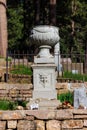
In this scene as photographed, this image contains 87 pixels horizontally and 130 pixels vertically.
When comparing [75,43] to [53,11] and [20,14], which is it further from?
[53,11]

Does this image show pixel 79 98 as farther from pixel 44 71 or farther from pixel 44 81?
pixel 44 71

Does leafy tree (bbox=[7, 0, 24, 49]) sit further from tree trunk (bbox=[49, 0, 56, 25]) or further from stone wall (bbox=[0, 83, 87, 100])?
stone wall (bbox=[0, 83, 87, 100])

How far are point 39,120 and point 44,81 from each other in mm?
2011

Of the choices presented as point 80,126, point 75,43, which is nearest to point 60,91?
point 80,126

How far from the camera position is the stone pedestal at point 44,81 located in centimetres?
984

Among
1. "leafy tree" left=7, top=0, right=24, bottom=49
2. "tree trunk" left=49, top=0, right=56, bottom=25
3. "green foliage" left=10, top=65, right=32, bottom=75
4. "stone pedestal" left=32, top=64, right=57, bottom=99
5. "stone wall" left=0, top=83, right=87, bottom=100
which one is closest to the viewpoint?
"stone pedestal" left=32, top=64, right=57, bottom=99

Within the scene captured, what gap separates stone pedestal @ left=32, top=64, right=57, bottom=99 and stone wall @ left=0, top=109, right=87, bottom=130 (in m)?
1.83

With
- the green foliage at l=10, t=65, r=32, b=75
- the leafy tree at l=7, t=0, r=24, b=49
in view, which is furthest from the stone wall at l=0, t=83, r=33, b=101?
the leafy tree at l=7, t=0, r=24, b=49

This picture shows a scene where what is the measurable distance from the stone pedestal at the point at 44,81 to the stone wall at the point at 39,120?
1.83 meters

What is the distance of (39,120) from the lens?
797 cm

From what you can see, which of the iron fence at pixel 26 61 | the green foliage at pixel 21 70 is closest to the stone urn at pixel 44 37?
the iron fence at pixel 26 61

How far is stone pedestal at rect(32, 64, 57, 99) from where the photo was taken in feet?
32.3

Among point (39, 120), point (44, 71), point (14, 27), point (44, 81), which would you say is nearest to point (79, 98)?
point (44, 81)

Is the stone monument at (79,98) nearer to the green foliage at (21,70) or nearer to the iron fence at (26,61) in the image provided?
the iron fence at (26,61)
